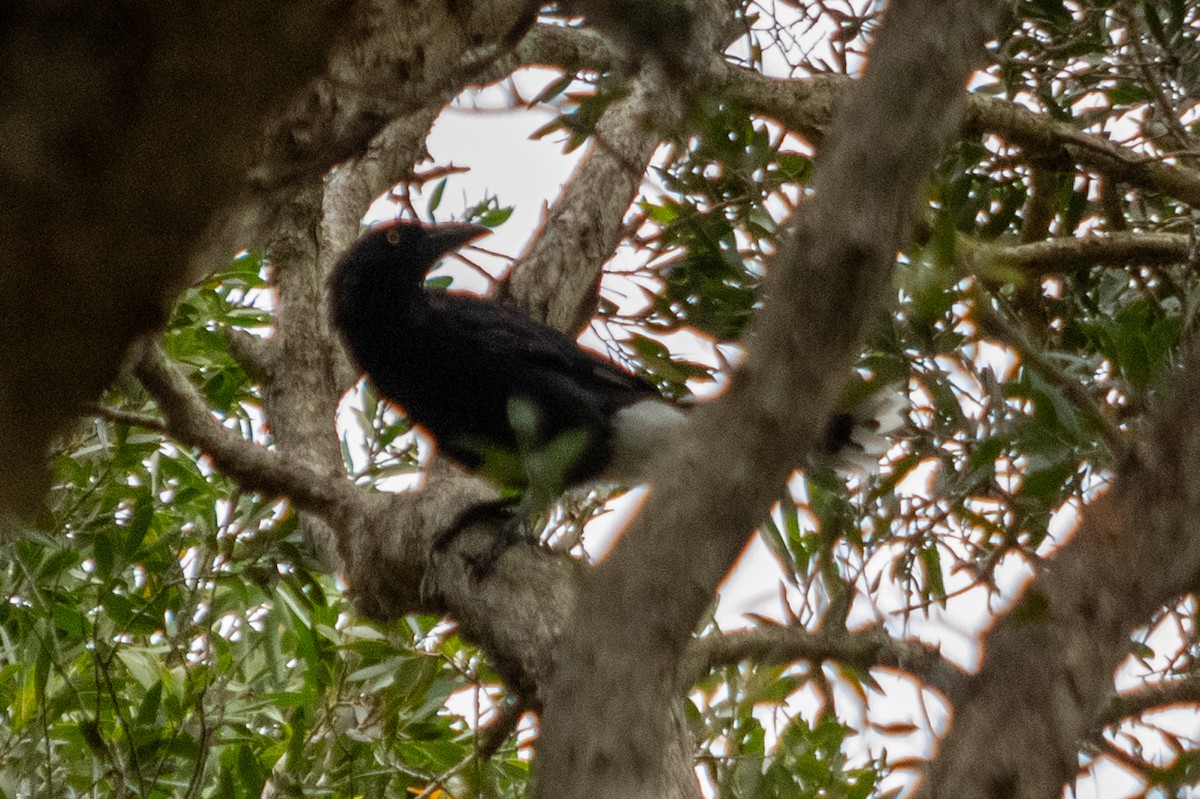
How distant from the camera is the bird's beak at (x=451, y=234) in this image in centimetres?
436

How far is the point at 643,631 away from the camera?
0.99 meters

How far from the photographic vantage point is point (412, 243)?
428 centimetres

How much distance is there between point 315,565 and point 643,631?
111 inches

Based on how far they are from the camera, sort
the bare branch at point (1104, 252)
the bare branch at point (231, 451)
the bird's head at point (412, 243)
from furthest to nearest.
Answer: the bird's head at point (412, 243), the bare branch at point (1104, 252), the bare branch at point (231, 451)

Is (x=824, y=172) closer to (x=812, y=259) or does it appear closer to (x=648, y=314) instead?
(x=812, y=259)

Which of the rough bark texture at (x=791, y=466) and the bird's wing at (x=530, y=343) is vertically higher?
the bird's wing at (x=530, y=343)

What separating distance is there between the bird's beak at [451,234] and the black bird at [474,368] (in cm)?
7

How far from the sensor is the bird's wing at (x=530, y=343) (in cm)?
406

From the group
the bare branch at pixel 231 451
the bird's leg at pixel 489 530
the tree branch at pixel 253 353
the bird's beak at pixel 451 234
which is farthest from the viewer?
the bird's beak at pixel 451 234

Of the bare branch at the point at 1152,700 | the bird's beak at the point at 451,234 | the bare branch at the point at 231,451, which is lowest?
the bare branch at the point at 1152,700

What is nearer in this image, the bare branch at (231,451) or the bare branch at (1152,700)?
the bare branch at (1152,700)

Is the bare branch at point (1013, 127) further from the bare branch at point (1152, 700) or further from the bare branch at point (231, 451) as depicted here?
the bare branch at point (1152, 700)

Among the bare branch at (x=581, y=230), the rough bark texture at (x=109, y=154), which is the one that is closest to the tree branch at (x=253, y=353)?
the bare branch at (x=581, y=230)

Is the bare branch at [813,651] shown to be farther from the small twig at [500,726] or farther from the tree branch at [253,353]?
the tree branch at [253,353]
